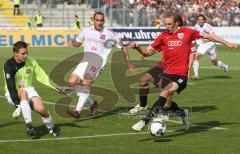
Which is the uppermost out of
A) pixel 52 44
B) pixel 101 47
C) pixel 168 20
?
pixel 168 20

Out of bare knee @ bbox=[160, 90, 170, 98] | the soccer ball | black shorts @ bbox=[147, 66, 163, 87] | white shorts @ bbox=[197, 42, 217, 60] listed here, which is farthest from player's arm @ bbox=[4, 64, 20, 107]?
white shorts @ bbox=[197, 42, 217, 60]

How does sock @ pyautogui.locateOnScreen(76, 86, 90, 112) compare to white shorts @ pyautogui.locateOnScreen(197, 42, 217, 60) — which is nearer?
sock @ pyautogui.locateOnScreen(76, 86, 90, 112)

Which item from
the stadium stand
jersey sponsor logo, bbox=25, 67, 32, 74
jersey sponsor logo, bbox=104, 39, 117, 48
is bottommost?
the stadium stand

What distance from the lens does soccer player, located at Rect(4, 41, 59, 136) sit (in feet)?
39.7

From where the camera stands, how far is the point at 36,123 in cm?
1417

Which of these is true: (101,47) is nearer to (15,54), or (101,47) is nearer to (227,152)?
(15,54)

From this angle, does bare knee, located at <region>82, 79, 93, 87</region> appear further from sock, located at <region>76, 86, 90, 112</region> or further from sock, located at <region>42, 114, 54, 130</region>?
sock, located at <region>42, 114, 54, 130</region>

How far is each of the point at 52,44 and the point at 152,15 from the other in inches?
363

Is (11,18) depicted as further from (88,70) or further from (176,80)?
(176,80)

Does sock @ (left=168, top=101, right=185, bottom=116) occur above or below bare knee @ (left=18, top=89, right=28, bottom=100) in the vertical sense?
below

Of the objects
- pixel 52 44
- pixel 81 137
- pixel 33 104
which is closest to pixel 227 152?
pixel 81 137

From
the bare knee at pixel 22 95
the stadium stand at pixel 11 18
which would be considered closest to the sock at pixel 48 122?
the bare knee at pixel 22 95

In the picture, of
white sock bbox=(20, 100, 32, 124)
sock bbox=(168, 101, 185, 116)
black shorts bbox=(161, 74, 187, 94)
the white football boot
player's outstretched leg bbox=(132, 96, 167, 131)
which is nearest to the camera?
white sock bbox=(20, 100, 32, 124)

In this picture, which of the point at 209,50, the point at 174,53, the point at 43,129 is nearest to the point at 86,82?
the point at 43,129
